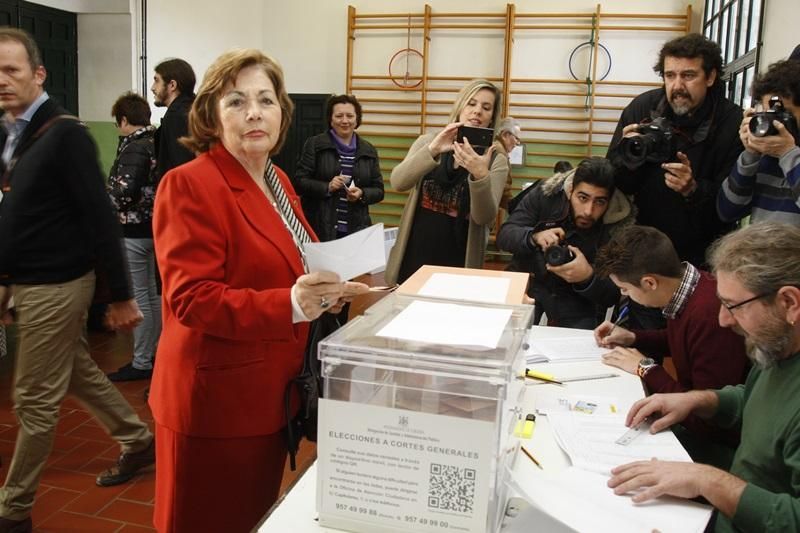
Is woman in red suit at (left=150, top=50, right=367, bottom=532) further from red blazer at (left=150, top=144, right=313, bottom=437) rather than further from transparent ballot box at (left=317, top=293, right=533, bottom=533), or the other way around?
transparent ballot box at (left=317, top=293, right=533, bottom=533)

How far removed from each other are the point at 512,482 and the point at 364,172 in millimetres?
3544

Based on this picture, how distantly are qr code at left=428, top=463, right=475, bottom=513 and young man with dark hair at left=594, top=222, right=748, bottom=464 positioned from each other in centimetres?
100

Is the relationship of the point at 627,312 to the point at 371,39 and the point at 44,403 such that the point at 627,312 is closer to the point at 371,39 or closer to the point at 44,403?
the point at 44,403

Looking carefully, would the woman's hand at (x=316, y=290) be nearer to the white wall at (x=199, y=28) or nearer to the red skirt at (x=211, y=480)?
the red skirt at (x=211, y=480)

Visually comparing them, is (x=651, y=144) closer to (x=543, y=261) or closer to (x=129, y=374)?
(x=543, y=261)

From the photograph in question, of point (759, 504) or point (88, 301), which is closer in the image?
point (759, 504)

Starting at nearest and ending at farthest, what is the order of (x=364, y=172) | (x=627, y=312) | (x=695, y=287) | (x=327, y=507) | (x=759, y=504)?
1. (x=327, y=507)
2. (x=759, y=504)
3. (x=695, y=287)
4. (x=627, y=312)
5. (x=364, y=172)

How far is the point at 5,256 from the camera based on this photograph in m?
2.17

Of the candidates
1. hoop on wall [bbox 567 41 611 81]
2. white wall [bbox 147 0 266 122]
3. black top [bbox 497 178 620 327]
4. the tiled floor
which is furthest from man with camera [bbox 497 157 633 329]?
hoop on wall [bbox 567 41 611 81]

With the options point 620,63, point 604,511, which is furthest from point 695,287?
point 620,63

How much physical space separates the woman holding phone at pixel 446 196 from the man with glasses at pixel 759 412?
1.19 meters

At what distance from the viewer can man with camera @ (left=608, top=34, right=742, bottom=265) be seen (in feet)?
8.41

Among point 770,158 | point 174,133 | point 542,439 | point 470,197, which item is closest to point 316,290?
point 542,439

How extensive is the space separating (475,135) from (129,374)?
2.47 meters
